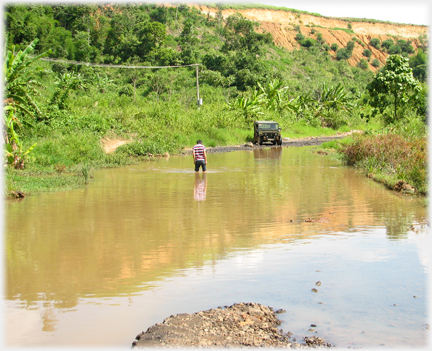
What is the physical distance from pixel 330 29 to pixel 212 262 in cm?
11588

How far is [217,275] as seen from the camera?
23.6 feet

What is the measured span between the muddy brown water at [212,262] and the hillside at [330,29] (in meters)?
89.9

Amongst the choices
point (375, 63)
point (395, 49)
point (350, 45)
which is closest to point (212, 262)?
point (350, 45)

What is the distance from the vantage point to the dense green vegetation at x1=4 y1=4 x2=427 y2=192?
2066 centimetres

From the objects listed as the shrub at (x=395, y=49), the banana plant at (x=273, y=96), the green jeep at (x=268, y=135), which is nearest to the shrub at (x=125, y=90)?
the banana plant at (x=273, y=96)

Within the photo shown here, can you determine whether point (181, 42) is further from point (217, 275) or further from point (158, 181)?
point (217, 275)

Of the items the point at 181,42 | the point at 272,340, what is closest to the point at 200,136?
the point at 272,340

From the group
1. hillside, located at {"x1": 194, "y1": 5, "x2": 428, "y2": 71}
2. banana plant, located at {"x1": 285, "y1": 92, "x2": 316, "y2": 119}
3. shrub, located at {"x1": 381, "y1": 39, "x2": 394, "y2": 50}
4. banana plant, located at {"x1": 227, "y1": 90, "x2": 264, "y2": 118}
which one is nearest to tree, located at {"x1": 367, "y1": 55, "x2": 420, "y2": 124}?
banana plant, located at {"x1": 227, "y1": 90, "x2": 264, "y2": 118}

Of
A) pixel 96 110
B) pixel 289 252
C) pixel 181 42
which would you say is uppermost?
pixel 181 42

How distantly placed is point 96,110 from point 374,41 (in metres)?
95.0

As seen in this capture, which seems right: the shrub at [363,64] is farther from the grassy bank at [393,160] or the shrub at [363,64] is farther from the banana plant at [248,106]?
the grassy bank at [393,160]

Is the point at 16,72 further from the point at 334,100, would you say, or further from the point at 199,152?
the point at 334,100

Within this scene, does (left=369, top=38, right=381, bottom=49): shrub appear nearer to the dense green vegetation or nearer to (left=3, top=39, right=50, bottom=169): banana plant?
the dense green vegetation

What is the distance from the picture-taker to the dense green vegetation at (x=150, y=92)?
20656 mm
